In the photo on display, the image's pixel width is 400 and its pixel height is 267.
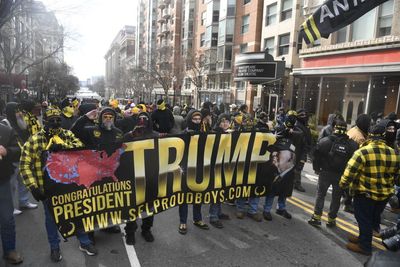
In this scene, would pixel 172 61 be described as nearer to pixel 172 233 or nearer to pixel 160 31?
pixel 160 31

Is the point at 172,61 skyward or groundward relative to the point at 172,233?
skyward

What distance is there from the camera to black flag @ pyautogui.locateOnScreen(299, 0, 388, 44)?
8477 mm

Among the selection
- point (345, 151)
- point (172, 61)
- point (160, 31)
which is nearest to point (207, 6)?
point (172, 61)

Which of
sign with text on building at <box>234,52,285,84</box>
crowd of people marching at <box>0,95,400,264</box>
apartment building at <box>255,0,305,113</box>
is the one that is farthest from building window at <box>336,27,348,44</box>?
crowd of people marching at <box>0,95,400,264</box>

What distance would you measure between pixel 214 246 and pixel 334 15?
7.53m

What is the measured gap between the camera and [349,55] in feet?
56.1

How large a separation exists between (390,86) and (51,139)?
16.0 m

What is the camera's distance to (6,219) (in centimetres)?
380

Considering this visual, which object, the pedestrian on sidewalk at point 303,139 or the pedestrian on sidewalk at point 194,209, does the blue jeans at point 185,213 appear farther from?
the pedestrian on sidewalk at point 303,139

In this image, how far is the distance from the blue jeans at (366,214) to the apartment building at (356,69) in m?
11.3

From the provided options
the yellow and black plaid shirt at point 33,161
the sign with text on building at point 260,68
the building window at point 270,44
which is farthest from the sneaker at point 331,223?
the building window at point 270,44

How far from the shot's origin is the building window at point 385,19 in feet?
51.2

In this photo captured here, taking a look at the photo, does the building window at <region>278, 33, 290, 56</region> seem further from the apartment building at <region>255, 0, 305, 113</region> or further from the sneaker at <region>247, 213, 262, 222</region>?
the sneaker at <region>247, 213, 262, 222</region>

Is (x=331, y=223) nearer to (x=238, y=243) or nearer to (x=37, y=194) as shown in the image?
(x=238, y=243)
